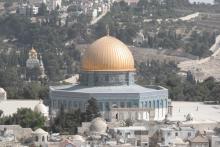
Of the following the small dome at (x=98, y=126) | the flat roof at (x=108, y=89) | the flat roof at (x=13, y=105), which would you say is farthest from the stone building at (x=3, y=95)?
the small dome at (x=98, y=126)

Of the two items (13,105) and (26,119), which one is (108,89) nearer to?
(13,105)

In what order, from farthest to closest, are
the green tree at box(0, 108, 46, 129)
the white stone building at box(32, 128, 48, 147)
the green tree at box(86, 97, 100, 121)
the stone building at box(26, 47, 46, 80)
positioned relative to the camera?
the stone building at box(26, 47, 46, 80) < the green tree at box(86, 97, 100, 121) < the green tree at box(0, 108, 46, 129) < the white stone building at box(32, 128, 48, 147)

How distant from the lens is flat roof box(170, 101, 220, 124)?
5400 centimetres

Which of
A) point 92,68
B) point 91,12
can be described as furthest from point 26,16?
point 92,68

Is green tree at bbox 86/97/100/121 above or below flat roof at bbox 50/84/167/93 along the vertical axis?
below

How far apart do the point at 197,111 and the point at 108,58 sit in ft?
12.7

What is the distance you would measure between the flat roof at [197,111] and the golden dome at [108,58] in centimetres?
265

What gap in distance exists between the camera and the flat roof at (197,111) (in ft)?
177

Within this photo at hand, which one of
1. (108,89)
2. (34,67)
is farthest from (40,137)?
(34,67)

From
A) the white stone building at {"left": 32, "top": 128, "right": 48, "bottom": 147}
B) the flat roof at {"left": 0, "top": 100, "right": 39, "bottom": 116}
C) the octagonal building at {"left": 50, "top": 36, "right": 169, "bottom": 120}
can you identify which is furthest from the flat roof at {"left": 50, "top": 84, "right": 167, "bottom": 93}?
the white stone building at {"left": 32, "top": 128, "right": 48, "bottom": 147}

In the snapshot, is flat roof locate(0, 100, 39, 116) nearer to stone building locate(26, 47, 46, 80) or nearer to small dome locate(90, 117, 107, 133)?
small dome locate(90, 117, 107, 133)

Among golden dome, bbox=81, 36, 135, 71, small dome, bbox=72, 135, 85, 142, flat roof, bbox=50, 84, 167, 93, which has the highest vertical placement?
golden dome, bbox=81, 36, 135, 71

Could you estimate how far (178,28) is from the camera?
341 feet

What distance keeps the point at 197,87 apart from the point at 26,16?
149ft
